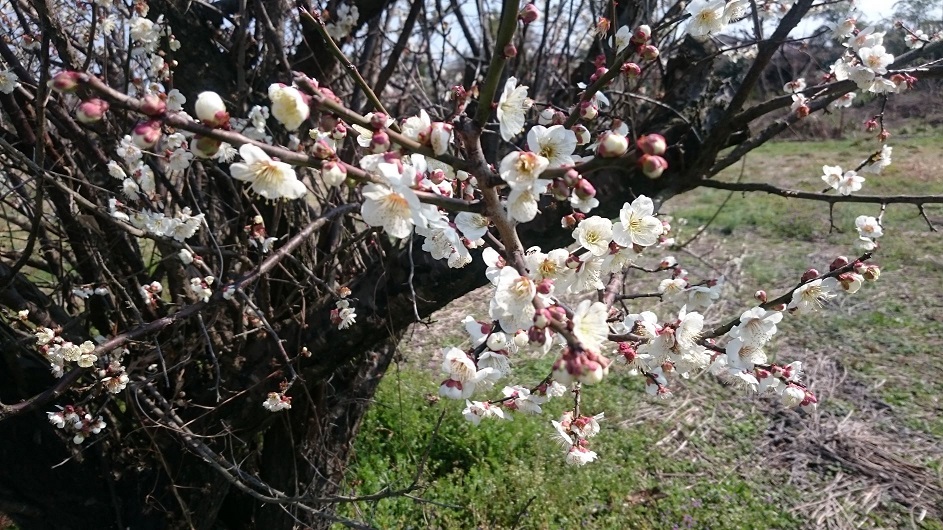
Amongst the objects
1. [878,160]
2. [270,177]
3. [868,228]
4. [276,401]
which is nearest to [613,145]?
[270,177]

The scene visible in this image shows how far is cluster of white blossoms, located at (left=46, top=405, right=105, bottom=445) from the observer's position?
2.02 metres

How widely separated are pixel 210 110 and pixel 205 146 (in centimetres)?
5

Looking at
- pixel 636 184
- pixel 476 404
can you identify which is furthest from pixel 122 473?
pixel 636 184

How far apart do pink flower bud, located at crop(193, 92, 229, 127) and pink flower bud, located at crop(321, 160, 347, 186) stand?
0.15 metres

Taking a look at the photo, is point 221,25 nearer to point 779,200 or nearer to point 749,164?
point 779,200

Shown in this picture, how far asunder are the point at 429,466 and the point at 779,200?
A: 7.39 meters

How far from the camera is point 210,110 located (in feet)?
2.50

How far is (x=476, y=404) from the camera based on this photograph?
74.6 inches

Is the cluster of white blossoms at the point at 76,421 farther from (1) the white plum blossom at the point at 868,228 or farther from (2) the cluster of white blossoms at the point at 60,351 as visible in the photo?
(1) the white plum blossom at the point at 868,228

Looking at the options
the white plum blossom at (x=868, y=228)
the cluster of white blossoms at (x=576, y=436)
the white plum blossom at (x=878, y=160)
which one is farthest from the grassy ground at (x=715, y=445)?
the white plum blossom at (x=868, y=228)

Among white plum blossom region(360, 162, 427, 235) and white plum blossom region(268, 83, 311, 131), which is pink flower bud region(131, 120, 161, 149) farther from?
white plum blossom region(360, 162, 427, 235)

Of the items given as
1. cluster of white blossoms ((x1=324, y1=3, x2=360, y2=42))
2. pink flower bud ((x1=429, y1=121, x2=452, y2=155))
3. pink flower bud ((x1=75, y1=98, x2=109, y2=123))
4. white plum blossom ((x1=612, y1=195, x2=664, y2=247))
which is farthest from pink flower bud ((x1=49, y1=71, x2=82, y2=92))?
cluster of white blossoms ((x1=324, y1=3, x2=360, y2=42))

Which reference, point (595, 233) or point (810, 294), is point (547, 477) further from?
point (595, 233)

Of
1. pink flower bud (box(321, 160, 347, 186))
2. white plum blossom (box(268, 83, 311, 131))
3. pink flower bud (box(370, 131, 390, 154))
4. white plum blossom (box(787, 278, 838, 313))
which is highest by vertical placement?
white plum blossom (box(268, 83, 311, 131))
